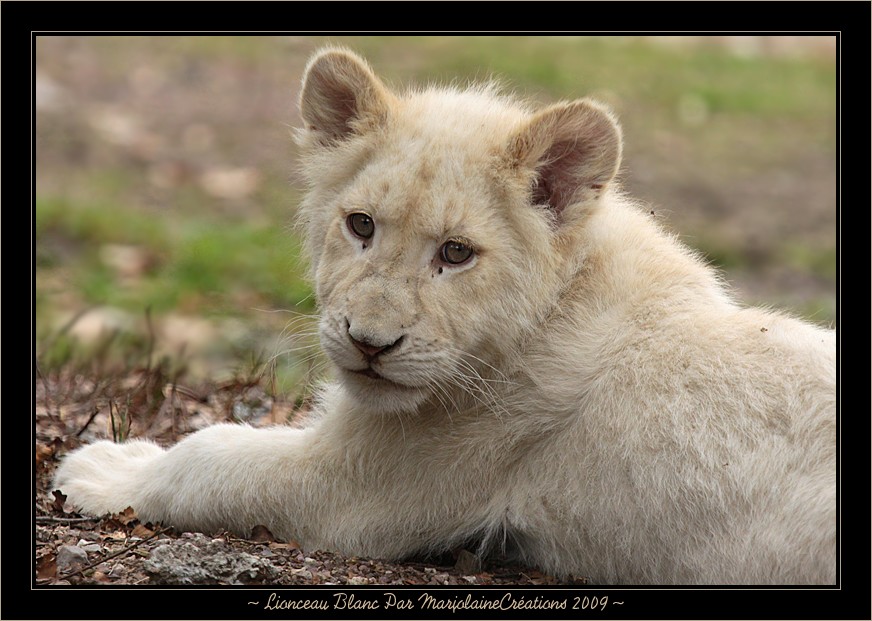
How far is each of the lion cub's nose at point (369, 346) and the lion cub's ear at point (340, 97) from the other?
4.07ft

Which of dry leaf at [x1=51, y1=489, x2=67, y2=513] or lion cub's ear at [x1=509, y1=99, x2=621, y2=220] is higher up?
lion cub's ear at [x1=509, y1=99, x2=621, y2=220]

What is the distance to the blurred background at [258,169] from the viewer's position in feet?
34.9

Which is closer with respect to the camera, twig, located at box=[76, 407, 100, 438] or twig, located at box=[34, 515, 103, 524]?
twig, located at box=[34, 515, 103, 524]

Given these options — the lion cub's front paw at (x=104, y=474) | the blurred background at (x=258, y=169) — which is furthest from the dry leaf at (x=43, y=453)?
the blurred background at (x=258, y=169)

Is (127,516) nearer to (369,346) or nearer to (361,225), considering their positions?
(369,346)

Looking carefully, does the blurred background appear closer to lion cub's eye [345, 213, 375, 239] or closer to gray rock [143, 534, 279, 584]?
lion cub's eye [345, 213, 375, 239]

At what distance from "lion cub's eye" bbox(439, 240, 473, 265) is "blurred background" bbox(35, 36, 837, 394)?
2.95 metres

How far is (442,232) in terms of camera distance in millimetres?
5254

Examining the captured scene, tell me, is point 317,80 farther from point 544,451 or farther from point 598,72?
point 598,72

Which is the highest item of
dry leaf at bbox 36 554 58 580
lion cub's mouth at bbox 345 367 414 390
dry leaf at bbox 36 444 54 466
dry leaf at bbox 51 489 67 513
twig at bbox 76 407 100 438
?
lion cub's mouth at bbox 345 367 414 390

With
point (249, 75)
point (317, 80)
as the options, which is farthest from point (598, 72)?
point (317, 80)

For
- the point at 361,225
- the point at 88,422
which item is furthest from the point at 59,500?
the point at 361,225

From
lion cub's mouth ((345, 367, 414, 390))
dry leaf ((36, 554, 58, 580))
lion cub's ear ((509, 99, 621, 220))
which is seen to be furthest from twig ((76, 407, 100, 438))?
lion cub's ear ((509, 99, 621, 220))

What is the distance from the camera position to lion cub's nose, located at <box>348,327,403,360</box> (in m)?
5.07
